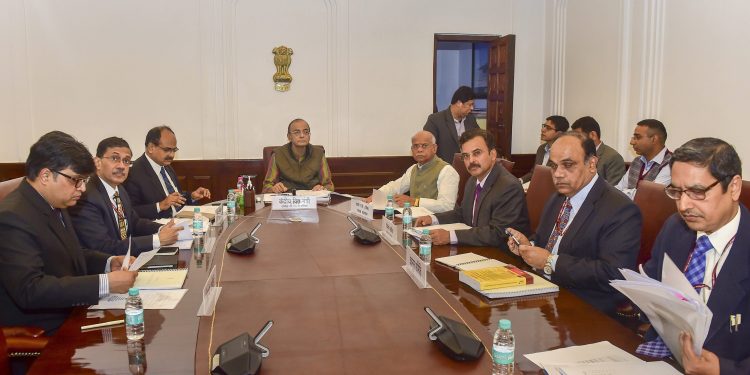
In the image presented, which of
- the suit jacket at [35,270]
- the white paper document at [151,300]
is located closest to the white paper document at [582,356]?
the white paper document at [151,300]

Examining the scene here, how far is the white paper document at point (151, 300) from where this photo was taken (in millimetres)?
2018

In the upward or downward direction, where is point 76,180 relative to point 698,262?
upward

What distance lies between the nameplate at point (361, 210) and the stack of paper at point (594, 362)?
2034 millimetres

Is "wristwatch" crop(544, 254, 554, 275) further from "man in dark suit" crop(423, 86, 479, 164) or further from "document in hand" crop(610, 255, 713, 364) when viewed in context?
"man in dark suit" crop(423, 86, 479, 164)

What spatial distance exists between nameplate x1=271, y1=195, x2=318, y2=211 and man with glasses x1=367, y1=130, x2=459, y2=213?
410 mm

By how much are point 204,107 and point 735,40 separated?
5082 millimetres

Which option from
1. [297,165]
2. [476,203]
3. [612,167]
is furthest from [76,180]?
[612,167]

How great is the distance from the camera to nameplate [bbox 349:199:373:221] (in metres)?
3.61

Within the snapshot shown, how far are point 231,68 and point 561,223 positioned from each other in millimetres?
4951

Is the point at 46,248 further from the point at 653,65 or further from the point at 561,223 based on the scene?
the point at 653,65

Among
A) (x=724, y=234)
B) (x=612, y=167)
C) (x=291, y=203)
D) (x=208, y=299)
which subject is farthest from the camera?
(x=612, y=167)

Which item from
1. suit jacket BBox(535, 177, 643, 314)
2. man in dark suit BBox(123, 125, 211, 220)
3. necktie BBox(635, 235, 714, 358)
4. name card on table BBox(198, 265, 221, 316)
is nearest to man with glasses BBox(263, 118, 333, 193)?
man in dark suit BBox(123, 125, 211, 220)

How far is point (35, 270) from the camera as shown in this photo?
6.80ft

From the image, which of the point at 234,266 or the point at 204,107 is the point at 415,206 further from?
the point at 204,107
